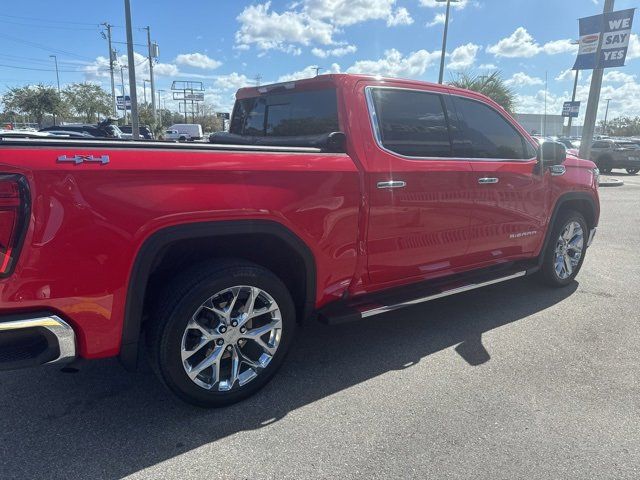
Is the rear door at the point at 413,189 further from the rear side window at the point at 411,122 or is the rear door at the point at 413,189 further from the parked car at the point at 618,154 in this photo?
the parked car at the point at 618,154

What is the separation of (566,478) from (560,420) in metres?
0.51

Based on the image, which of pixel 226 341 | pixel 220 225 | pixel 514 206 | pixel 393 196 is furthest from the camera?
pixel 514 206

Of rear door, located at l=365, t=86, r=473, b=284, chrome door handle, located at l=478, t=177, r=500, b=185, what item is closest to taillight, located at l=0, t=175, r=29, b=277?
rear door, located at l=365, t=86, r=473, b=284

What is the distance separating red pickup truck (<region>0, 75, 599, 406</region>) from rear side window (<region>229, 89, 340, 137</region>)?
14 mm

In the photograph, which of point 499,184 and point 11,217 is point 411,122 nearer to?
point 499,184

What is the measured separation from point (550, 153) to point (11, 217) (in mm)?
4161

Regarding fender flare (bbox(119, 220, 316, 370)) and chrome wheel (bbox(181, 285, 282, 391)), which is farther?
chrome wheel (bbox(181, 285, 282, 391))

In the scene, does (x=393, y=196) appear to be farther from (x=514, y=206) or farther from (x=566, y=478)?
(x=566, y=478)

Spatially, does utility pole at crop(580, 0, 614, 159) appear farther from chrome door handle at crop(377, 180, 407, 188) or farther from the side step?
chrome door handle at crop(377, 180, 407, 188)

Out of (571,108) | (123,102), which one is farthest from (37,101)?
(571,108)

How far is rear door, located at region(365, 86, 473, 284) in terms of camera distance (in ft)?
10.5

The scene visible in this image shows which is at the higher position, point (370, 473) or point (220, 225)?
point (220, 225)

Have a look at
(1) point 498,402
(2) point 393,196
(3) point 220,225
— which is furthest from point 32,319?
(1) point 498,402

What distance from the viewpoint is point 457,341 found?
3758mm
